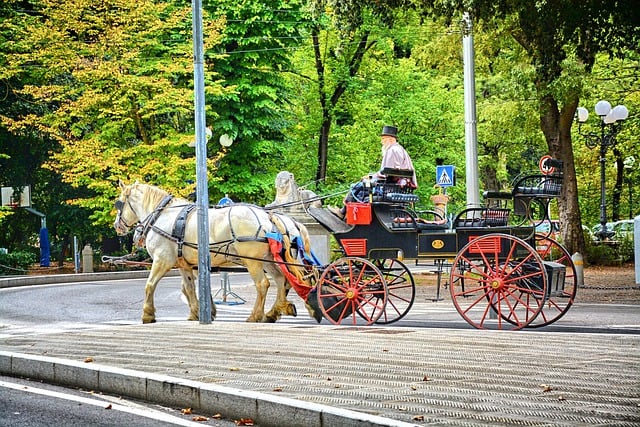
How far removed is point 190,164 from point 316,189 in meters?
10.5

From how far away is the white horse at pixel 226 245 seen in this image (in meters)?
17.5

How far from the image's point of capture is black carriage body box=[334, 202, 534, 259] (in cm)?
1587

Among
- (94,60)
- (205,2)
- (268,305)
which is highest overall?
(205,2)

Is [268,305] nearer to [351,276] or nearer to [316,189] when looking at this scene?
[351,276]

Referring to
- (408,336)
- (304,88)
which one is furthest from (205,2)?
(408,336)

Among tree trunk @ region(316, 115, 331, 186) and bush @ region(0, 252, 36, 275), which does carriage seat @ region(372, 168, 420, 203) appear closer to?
bush @ region(0, 252, 36, 275)

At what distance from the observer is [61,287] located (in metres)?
32.6

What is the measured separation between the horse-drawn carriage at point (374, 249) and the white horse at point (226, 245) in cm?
2

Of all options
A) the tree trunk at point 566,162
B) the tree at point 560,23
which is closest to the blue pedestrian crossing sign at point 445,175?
the tree at point 560,23

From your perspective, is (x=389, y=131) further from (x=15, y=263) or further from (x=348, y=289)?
(x=15, y=263)

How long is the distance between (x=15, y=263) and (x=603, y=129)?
2309 cm

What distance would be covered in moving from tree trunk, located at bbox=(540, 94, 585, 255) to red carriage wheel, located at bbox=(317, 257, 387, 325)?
17536 mm

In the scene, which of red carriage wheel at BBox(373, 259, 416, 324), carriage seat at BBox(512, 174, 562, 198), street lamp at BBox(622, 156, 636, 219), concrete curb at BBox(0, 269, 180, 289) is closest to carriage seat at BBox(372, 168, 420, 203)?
red carriage wheel at BBox(373, 259, 416, 324)

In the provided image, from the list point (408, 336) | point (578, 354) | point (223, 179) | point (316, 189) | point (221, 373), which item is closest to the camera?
point (221, 373)
